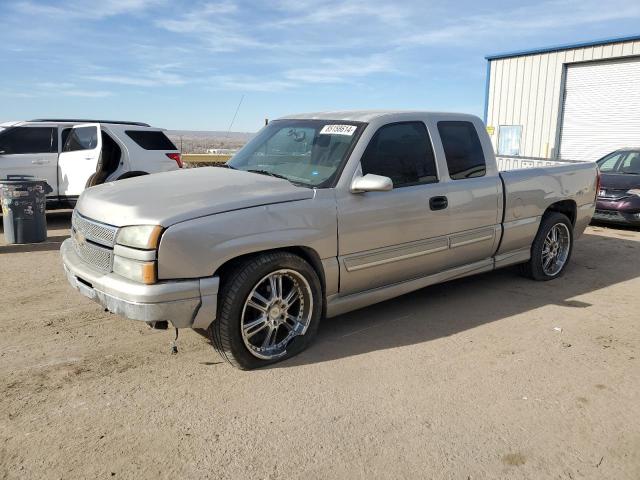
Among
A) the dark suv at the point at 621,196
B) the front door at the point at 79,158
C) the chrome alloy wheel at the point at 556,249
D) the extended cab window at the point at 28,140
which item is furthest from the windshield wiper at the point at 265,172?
the dark suv at the point at 621,196

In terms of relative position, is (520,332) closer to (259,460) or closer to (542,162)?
(259,460)

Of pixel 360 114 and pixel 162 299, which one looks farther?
pixel 360 114

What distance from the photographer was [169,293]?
3.37 meters

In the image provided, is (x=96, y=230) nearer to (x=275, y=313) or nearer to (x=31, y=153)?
(x=275, y=313)

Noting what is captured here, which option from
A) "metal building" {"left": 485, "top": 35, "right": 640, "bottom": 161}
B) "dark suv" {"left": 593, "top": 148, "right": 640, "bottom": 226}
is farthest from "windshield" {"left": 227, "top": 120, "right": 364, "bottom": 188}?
"metal building" {"left": 485, "top": 35, "right": 640, "bottom": 161}

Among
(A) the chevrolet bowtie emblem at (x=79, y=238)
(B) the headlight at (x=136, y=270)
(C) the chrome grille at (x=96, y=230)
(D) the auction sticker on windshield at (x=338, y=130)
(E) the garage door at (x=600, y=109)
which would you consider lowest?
(B) the headlight at (x=136, y=270)

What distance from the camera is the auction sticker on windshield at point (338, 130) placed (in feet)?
14.7

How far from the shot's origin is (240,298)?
3.61 meters

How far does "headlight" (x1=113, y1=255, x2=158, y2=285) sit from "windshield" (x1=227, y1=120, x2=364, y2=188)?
1397 mm

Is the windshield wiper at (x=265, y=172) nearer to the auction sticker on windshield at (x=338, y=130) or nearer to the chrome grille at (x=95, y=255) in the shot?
the auction sticker on windshield at (x=338, y=130)

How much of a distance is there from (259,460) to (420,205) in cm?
260

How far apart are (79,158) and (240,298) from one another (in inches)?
292

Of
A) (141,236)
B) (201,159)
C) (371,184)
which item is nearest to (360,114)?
(371,184)

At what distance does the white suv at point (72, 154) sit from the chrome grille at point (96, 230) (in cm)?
583
